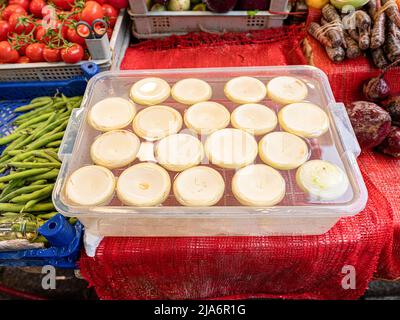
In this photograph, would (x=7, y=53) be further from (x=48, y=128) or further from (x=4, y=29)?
(x=48, y=128)

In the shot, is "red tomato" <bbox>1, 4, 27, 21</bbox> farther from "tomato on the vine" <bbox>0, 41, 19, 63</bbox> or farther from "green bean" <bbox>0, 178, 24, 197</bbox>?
"green bean" <bbox>0, 178, 24, 197</bbox>

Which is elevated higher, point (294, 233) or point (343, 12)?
point (343, 12)

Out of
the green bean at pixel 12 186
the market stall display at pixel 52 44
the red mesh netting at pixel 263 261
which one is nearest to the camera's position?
the red mesh netting at pixel 263 261

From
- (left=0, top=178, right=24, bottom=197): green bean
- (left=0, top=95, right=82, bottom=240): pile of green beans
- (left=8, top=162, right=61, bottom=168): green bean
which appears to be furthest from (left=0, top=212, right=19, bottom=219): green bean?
(left=8, top=162, right=61, bottom=168): green bean

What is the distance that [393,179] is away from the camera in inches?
71.8

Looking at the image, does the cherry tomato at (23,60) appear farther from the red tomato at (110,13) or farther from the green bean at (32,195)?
the green bean at (32,195)

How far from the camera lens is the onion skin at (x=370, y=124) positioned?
1.83 metres

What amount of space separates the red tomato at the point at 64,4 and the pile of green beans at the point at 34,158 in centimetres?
90

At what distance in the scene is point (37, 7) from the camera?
2.57 metres

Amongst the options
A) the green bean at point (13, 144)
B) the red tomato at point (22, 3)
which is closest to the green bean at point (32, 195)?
the green bean at point (13, 144)

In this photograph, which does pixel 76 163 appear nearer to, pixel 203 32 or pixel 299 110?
pixel 299 110

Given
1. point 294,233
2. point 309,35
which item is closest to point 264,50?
point 309,35

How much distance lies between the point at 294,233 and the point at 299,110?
0.66m
